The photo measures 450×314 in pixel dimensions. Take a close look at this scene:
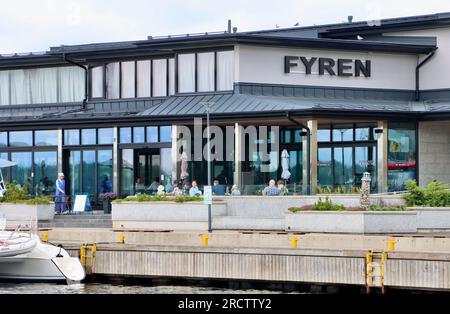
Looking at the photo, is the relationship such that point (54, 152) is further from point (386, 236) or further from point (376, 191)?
point (386, 236)

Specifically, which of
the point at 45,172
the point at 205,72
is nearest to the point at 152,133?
the point at 205,72

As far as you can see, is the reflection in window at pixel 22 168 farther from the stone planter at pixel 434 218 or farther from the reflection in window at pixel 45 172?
the stone planter at pixel 434 218

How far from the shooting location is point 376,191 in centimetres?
4644

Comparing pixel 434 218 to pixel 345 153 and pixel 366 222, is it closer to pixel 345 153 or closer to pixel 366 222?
pixel 366 222

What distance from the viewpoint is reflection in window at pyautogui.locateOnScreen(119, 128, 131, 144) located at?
5159cm

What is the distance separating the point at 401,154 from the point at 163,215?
11786 millimetres

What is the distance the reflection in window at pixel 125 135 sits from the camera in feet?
169

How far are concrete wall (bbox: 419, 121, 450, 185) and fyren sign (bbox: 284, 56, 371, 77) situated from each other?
3.42 meters

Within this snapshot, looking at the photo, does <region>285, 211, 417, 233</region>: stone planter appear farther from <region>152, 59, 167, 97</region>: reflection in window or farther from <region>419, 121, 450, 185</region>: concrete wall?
<region>152, 59, 167, 97</region>: reflection in window

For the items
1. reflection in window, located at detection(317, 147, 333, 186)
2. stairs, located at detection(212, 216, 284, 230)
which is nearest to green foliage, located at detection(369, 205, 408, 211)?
stairs, located at detection(212, 216, 284, 230)

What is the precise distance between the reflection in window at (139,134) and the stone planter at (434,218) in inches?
601

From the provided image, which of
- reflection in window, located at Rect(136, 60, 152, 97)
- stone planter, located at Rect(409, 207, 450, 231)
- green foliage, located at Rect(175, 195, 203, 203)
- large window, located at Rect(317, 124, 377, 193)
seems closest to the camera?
stone planter, located at Rect(409, 207, 450, 231)
